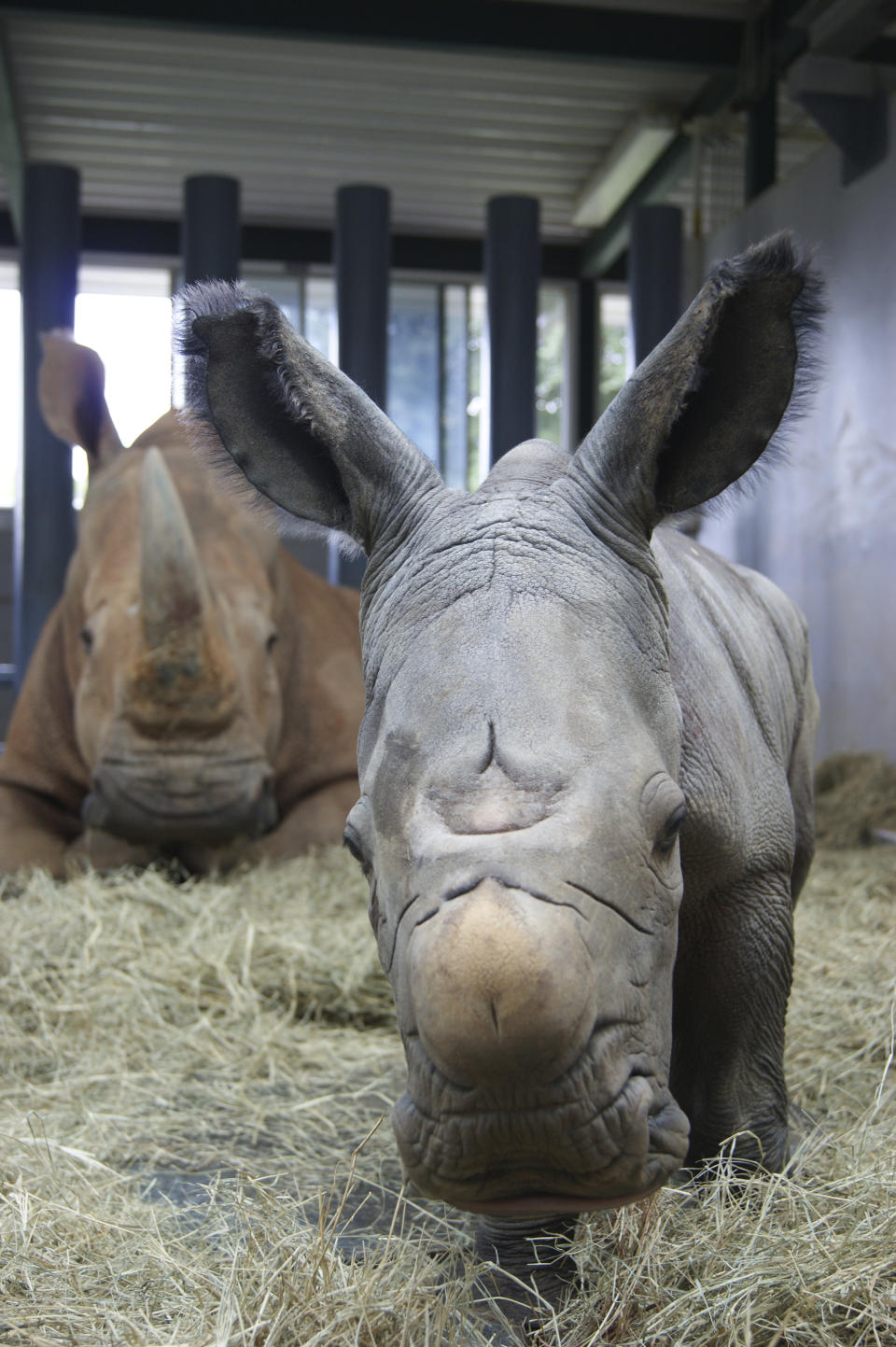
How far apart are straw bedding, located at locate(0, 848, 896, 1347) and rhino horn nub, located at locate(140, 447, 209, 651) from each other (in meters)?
0.98

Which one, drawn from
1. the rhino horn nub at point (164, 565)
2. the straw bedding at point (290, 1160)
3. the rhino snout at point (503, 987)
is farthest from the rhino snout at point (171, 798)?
the rhino snout at point (503, 987)

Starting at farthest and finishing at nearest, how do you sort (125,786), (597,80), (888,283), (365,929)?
(597,80) < (888,283) < (125,786) < (365,929)

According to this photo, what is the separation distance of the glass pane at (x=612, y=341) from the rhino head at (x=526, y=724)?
37.4 ft

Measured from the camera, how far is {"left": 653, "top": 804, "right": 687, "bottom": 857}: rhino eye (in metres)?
1.92

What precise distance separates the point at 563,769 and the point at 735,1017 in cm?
104

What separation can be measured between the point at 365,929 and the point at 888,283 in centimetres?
477

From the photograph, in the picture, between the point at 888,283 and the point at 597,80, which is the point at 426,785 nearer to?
the point at 888,283

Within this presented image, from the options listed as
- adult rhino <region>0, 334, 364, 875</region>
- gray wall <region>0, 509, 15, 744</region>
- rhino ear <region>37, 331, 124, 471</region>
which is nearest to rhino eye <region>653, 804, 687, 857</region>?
adult rhino <region>0, 334, 364, 875</region>

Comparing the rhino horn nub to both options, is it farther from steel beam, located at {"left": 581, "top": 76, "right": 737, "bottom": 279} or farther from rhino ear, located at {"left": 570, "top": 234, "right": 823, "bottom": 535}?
steel beam, located at {"left": 581, "top": 76, "right": 737, "bottom": 279}

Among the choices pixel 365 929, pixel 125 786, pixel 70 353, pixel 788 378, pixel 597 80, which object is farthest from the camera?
pixel 597 80

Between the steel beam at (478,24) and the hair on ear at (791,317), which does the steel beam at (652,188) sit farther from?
the hair on ear at (791,317)

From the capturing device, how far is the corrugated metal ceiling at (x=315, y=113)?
29.6ft

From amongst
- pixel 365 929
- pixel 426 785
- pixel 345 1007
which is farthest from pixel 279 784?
pixel 426 785

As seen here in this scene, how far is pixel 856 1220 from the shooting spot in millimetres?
2256
